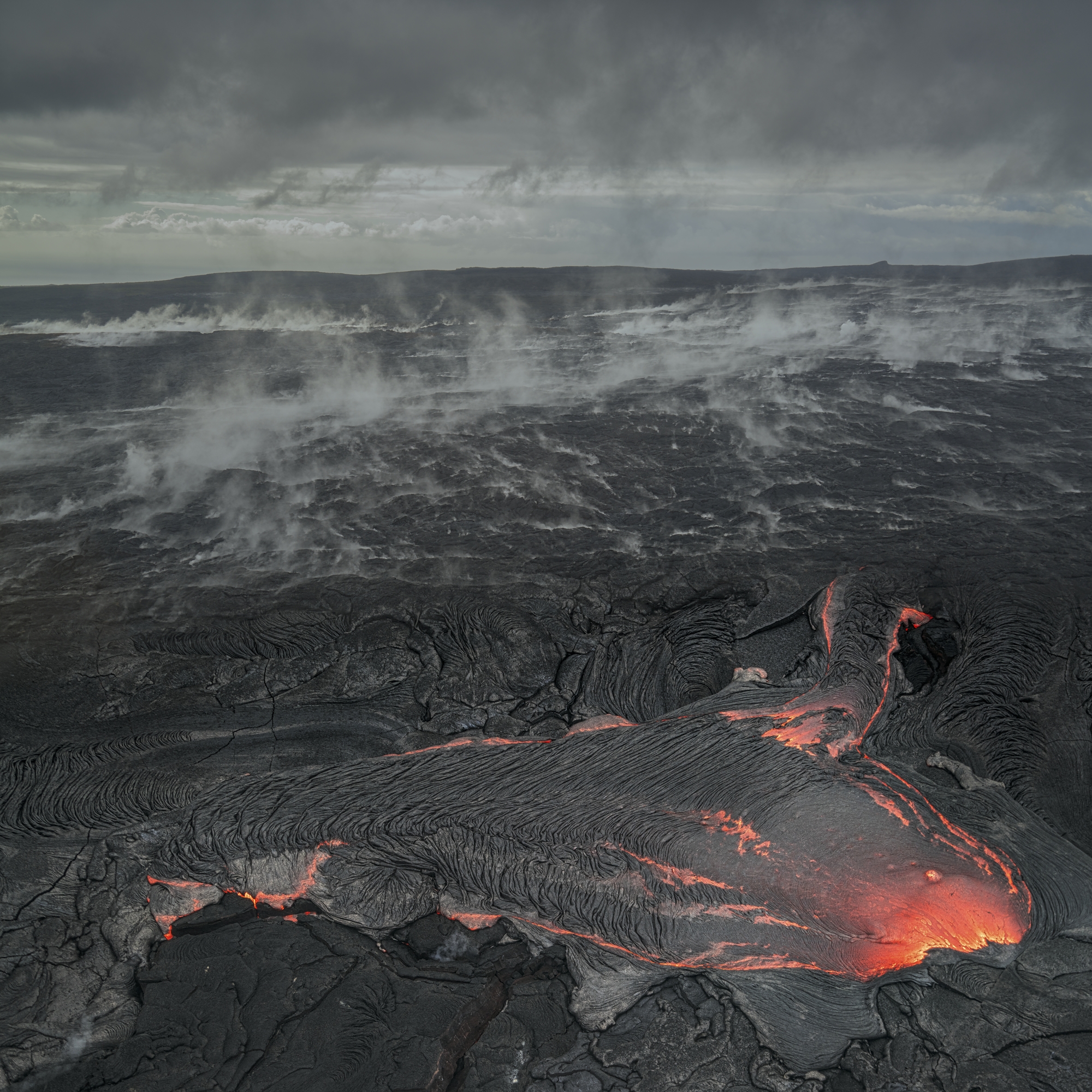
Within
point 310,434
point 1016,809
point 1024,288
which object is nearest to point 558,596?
point 1016,809

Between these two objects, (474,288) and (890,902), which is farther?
(474,288)

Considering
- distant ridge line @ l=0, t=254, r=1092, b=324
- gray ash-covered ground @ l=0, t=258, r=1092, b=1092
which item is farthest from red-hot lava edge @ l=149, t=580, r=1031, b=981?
distant ridge line @ l=0, t=254, r=1092, b=324

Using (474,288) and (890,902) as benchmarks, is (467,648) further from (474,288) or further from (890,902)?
(474,288)

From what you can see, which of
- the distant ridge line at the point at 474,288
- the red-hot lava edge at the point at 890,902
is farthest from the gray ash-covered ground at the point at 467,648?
the distant ridge line at the point at 474,288

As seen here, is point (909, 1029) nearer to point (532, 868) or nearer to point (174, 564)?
point (532, 868)

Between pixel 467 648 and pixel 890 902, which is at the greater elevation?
pixel 467 648

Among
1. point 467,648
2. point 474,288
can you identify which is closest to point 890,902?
point 467,648

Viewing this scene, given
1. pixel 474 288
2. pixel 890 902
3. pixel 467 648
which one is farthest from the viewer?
pixel 474 288
